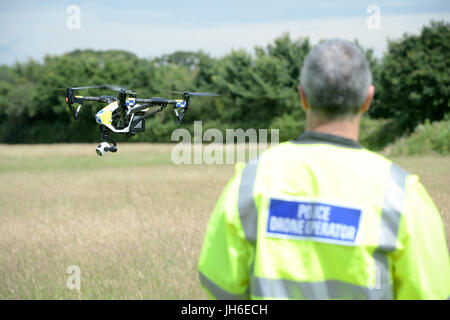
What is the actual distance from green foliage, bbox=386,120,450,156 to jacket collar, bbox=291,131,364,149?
32.2m

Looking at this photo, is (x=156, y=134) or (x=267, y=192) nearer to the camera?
(x=267, y=192)

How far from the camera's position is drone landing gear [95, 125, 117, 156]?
3.65 meters

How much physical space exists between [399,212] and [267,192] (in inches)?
23.1

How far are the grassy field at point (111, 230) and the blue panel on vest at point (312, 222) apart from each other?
176 inches

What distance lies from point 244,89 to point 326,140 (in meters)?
50.6

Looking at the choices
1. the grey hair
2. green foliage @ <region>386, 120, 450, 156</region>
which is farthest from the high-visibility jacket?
green foliage @ <region>386, 120, 450, 156</region>

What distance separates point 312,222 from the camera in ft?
7.68

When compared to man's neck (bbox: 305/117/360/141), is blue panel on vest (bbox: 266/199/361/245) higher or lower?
lower

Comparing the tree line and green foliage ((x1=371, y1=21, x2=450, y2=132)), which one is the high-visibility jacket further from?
green foliage ((x1=371, y1=21, x2=450, y2=132))

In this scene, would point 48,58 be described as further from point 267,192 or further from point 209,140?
point 267,192

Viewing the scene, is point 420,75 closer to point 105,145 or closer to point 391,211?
point 105,145

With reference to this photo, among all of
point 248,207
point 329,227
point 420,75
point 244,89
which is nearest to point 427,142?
point 420,75

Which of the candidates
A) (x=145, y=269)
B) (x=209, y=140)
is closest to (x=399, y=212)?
(x=145, y=269)
